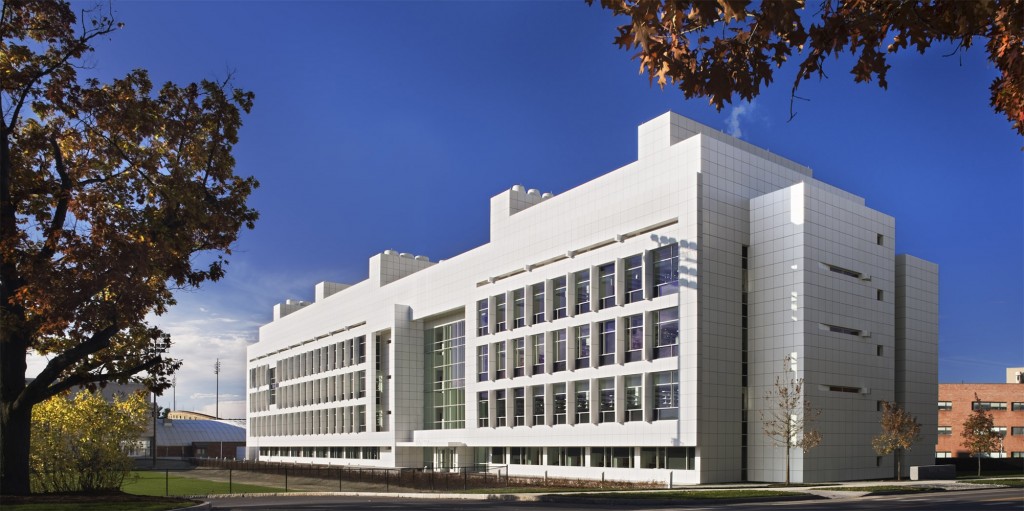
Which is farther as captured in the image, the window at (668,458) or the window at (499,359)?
the window at (499,359)

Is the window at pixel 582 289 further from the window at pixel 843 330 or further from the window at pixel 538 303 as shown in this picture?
the window at pixel 843 330

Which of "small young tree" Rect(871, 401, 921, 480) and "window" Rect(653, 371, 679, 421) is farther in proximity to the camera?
"window" Rect(653, 371, 679, 421)

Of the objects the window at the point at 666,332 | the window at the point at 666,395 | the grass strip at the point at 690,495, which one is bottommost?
the grass strip at the point at 690,495

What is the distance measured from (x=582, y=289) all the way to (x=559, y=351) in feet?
14.8

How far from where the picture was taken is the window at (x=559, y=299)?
183 feet

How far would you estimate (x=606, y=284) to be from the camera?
52656 millimetres

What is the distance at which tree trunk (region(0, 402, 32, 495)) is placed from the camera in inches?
913

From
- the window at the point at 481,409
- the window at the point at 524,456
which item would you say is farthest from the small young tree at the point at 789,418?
the window at the point at 481,409

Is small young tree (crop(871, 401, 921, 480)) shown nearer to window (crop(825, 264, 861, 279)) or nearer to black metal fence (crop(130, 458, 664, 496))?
window (crop(825, 264, 861, 279))

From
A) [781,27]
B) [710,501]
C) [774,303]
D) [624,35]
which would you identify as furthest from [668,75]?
[774,303]

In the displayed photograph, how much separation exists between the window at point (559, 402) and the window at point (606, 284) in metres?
6.70

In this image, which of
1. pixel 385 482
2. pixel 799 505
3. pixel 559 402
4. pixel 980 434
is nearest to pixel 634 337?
pixel 559 402

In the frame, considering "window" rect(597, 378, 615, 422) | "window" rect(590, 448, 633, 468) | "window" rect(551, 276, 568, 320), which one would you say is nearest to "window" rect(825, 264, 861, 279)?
"window" rect(597, 378, 615, 422)

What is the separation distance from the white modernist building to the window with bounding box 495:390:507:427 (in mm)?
113
